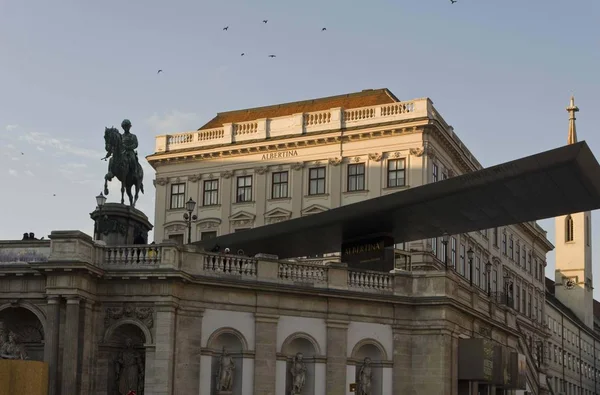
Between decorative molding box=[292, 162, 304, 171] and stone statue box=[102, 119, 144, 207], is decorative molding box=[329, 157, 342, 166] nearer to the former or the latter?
decorative molding box=[292, 162, 304, 171]

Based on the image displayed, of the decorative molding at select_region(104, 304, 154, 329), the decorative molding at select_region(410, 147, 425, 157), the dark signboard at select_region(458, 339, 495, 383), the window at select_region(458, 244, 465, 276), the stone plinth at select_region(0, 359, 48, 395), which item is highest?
the decorative molding at select_region(410, 147, 425, 157)

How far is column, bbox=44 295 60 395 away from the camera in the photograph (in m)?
35.3

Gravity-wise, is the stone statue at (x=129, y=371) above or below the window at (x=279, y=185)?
below

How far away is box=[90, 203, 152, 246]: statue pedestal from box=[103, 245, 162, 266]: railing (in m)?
5.11

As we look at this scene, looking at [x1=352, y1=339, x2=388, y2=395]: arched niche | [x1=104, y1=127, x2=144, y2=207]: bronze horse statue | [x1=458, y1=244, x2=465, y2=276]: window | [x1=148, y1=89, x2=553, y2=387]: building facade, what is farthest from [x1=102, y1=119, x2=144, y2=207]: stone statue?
[x1=458, y1=244, x2=465, y2=276]: window

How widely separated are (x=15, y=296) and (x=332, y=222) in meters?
15.1

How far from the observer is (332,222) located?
150 ft

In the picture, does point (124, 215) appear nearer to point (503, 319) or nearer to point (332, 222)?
point (332, 222)

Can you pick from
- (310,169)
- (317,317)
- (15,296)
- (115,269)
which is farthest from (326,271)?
(310,169)

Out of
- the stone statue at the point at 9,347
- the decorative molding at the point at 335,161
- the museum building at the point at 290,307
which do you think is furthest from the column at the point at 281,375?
the decorative molding at the point at 335,161

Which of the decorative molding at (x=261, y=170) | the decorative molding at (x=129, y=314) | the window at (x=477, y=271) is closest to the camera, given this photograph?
the decorative molding at (x=129, y=314)

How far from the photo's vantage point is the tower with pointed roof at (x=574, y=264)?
143 metres

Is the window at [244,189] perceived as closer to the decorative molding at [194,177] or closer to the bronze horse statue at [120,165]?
the decorative molding at [194,177]

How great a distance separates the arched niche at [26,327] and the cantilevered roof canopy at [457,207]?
12820 millimetres
